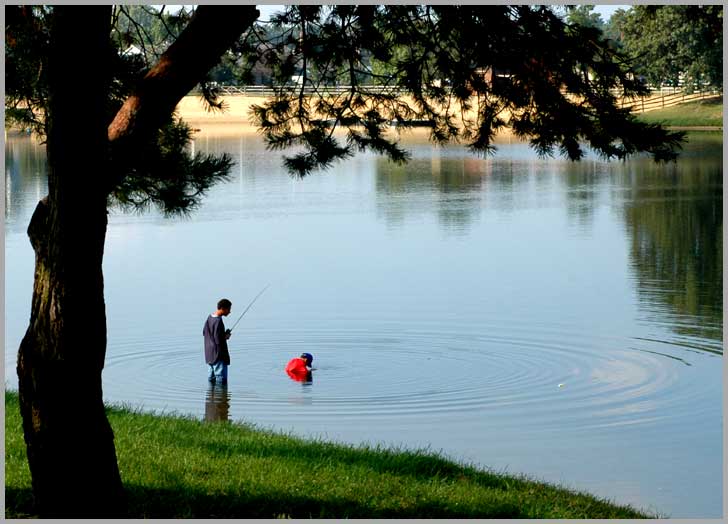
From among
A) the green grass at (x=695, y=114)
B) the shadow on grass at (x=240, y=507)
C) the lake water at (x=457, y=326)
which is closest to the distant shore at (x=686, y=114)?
the green grass at (x=695, y=114)

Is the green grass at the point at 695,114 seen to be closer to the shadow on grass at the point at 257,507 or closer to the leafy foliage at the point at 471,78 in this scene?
the leafy foliage at the point at 471,78

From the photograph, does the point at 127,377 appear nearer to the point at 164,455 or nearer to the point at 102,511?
the point at 164,455

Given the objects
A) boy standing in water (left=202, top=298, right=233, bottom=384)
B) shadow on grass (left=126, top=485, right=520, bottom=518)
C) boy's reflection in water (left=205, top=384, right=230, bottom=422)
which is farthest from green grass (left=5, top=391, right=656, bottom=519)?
boy standing in water (left=202, top=298, right=233, bottom=384)

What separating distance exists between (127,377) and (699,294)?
33.7 feet

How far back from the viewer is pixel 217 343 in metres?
14.4

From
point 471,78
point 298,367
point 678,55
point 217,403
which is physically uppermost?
point 678,55

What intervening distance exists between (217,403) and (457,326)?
18.1 feet

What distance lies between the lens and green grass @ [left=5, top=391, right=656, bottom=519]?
701 centimetres

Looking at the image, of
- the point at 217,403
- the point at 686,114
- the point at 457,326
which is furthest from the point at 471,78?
the point at 686,114

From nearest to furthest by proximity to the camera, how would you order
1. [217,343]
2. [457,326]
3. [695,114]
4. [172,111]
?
[172,111], [217,343], [457,326], [695,114]

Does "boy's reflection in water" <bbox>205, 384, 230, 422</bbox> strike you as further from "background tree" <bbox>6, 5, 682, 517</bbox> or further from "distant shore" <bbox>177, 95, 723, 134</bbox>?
"distant shore" <bbox>177, 95, 723, 134</bbox>

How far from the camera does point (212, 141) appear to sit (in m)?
67.2

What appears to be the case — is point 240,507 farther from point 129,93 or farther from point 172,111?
point 129,93

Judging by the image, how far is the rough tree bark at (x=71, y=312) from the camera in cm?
632
